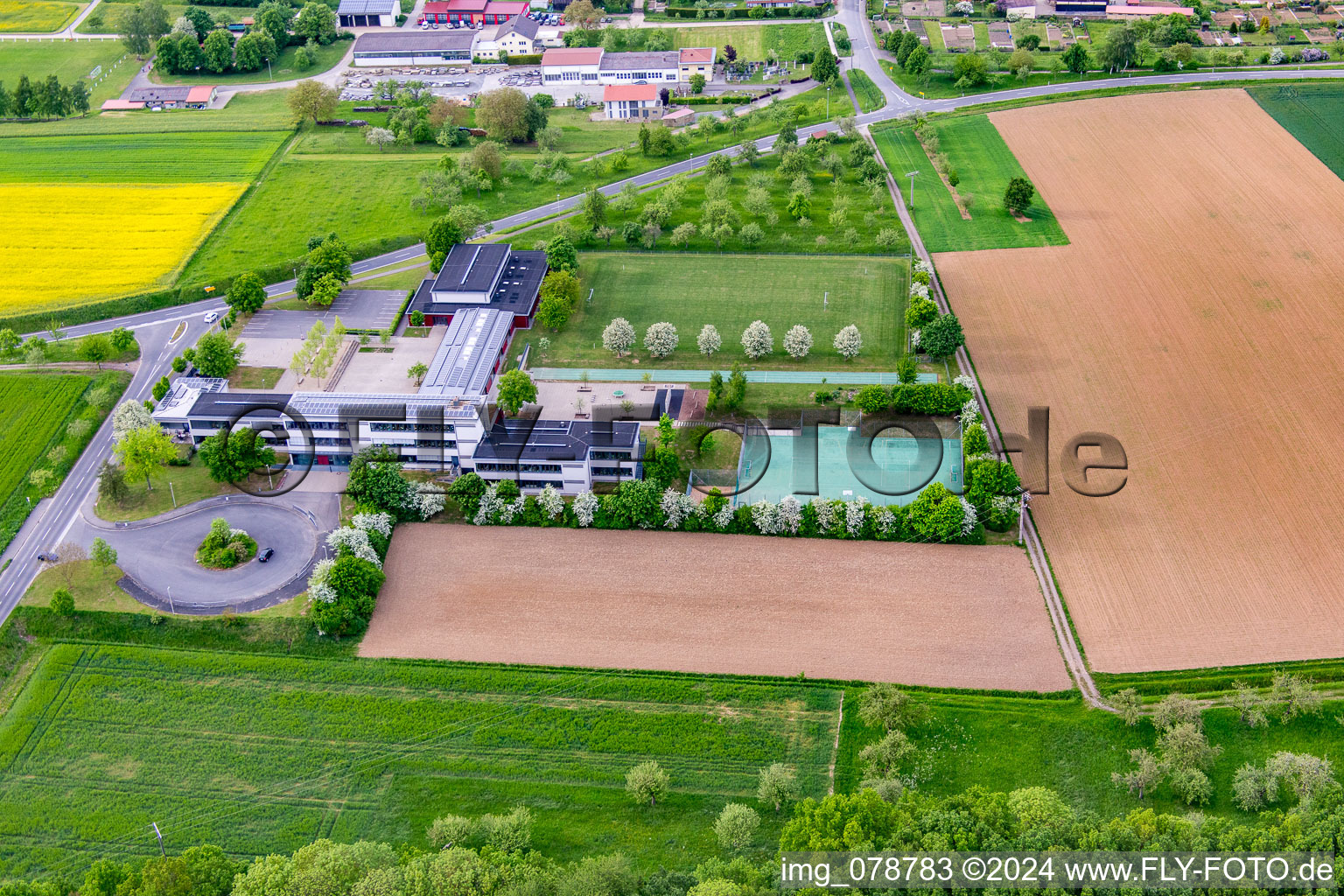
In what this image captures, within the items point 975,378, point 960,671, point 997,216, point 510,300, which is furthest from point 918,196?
point 960,671

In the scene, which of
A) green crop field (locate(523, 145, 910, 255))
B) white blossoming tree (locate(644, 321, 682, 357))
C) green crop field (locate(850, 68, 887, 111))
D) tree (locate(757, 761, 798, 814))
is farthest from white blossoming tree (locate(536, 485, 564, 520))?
green crop field (locate(850, 68, 887, 111))

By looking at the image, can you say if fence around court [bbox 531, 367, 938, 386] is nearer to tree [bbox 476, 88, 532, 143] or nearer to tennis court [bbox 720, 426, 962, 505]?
tennis court [bbox 720, 426, 962, 505]

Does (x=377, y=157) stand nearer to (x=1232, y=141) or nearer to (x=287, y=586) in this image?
(x=287, y=586)

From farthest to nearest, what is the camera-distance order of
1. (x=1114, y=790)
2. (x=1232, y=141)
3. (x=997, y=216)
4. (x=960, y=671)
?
(x=1232, y=141) < (x=997, y=216) < (x=960, y=671) < (x=1114, y=790)

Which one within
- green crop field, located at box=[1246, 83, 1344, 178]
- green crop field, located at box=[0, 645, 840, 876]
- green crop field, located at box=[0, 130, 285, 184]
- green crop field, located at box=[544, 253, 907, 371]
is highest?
green crop field, located at box=[1246, 83, 1344, 178]

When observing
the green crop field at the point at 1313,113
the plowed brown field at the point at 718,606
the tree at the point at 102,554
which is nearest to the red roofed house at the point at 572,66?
the green crop field at the point at 1313,113

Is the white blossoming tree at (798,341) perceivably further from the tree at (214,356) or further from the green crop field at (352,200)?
the tree at (214,356)

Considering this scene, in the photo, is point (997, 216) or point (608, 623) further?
point (997, 216)
